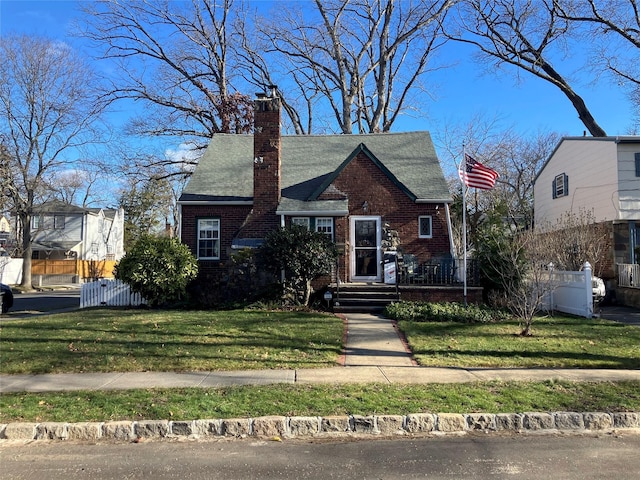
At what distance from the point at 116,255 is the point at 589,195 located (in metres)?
44.6

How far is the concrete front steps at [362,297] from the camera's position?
13273mm

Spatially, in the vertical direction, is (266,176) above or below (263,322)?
above

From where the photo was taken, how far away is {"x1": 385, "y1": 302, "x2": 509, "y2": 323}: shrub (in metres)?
11.5

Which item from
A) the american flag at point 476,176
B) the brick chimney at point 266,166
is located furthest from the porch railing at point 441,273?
the brick chimney at point 266,166

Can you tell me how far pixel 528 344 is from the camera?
361 inches

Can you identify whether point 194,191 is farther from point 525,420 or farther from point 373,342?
point 525,420

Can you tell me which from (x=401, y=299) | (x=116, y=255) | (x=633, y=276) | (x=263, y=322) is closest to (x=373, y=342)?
(x=263, y=322)

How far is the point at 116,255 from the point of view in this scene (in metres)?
49.5

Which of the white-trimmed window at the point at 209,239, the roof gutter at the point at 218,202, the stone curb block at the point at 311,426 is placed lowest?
the stone curb block at the point at 311,426

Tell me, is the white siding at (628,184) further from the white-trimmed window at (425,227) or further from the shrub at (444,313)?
the shrub at (444,313)

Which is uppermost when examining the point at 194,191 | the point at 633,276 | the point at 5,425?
the point at 194,191

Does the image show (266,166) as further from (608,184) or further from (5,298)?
(608,184)

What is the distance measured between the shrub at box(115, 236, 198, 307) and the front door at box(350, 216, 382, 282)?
5.27 meters

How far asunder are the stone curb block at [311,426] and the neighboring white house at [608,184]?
48.1 ft
